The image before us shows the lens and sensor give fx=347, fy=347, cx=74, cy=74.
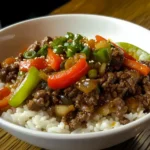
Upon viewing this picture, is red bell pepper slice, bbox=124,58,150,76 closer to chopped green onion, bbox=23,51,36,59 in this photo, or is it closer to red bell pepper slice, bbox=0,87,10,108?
chopped green onion, bbox=23,51,36,59

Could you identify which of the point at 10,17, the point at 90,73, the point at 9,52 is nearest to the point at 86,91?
the point at 90,73

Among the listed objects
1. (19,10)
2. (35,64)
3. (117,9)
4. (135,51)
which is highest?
(35,64)

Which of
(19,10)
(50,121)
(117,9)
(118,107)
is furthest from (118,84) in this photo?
(19,10)

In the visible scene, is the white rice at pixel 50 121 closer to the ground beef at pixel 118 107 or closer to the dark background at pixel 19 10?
the ground beef at pixel 118 107

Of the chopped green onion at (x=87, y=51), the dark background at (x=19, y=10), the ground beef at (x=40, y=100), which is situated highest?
the chopped green onion at (x=87, y=51)

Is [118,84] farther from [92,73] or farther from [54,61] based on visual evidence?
[54,61]

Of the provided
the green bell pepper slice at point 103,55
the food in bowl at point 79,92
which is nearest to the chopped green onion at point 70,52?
the food in bowl at point 79,92

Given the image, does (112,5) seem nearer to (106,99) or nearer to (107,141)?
(106,99)

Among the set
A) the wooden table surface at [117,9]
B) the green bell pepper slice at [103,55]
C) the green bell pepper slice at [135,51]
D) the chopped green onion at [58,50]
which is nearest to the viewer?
the green bell pepper slice at [103,55]
